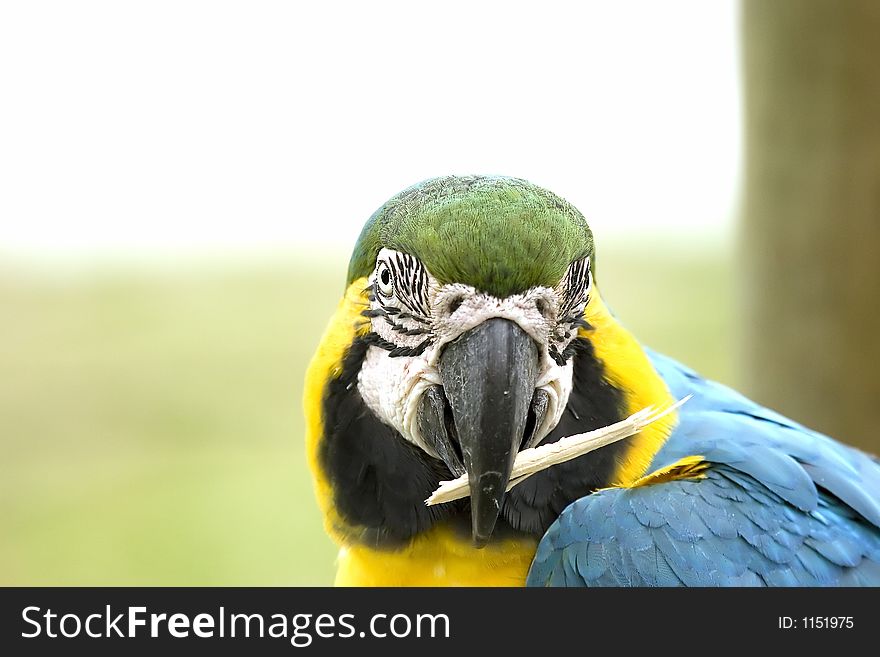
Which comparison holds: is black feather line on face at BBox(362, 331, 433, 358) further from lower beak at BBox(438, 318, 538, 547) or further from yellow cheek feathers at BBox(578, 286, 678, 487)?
yellow cheek feathers at BBox(578, 286, 678, 487)

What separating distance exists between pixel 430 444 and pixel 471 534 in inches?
10.3

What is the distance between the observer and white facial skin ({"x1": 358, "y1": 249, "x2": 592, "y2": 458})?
162 centimetres

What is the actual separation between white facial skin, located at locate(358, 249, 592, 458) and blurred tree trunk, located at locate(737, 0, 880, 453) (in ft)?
3.48

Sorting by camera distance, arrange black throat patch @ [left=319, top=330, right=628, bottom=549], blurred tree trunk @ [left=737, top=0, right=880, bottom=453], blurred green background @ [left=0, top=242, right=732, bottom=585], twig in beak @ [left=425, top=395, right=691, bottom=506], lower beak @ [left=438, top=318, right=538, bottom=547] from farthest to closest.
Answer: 1. blurred green background @ [left=0, top=242, right=732, bottom=585]
2. blurred tree trunk @ [left=737, top=0, right=880, bottom=453]
3. black throat patch @ [left=319, top=330, right=628, bottom=549]
4. twig in beak @ [left=425, top=395, right=691, bottom=506]
5. lower beak @ [left=438, top=318, right=538, bottom=547]

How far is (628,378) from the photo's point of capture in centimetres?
186

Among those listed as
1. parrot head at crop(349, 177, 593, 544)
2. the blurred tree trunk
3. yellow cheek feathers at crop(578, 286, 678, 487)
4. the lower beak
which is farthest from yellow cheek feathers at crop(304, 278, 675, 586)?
the blurred tree trunk

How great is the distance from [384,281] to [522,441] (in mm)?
407

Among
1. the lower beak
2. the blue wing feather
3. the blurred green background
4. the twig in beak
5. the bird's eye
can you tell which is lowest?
the blurred green background

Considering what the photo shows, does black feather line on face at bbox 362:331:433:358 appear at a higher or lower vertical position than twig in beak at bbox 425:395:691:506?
higher

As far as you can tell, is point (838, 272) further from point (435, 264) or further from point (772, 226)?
point (435, 264)

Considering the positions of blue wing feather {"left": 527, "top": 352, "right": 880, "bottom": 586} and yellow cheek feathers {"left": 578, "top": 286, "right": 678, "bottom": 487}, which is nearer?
blue wing feather {"left": 527, "top": 352, "right": 880, "bottom": 586}

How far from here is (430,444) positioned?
1716 mm

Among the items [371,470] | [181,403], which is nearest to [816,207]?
[371,470]
